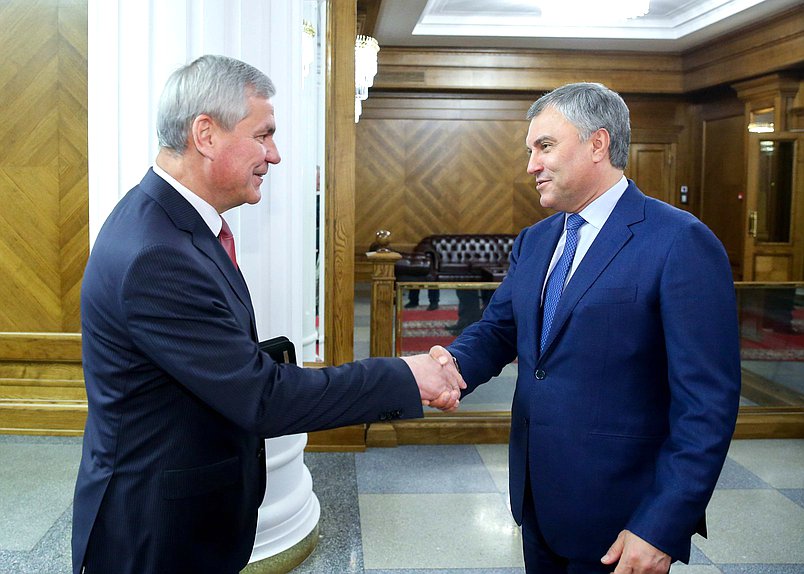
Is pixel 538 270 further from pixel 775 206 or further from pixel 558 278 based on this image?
pixel 775 206

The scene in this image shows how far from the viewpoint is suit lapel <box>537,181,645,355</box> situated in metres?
1.95

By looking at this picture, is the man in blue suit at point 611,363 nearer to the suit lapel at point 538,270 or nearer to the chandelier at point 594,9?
the suit lapel at point 538,270

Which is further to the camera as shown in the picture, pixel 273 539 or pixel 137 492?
pixel 273 539

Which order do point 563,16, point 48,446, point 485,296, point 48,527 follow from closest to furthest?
point 48,527
point 48,446
point 485,296
point 563,16

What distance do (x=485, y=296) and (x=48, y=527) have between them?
305 centimetres

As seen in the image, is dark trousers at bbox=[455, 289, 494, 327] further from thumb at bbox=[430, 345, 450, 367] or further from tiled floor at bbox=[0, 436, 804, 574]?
thumb at bbox=[430, 345, 450, 367]

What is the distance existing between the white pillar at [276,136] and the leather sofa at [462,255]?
916cm

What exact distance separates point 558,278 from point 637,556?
26.8 inches

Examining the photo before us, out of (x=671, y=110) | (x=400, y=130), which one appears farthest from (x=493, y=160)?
(x=671, y=110)

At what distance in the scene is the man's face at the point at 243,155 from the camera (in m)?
1.82

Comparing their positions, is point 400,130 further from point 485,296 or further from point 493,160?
point 485,296

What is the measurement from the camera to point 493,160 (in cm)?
1466

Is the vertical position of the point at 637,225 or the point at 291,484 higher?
the point at 637,225

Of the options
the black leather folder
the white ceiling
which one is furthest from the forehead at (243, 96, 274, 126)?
the white ceiling
